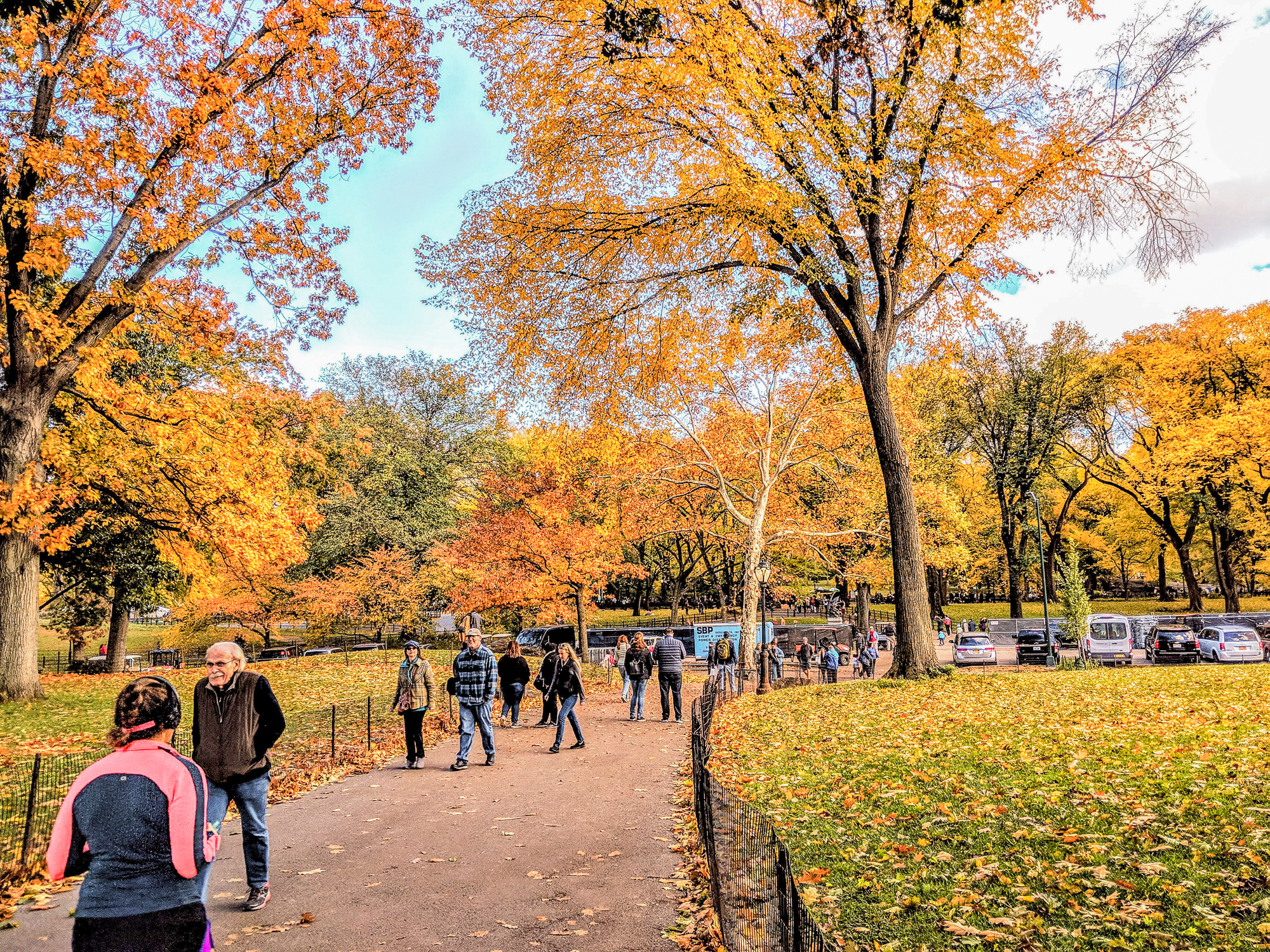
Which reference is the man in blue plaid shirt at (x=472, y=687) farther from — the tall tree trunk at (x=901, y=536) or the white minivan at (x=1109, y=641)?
the white minivan at (x=1109, y=641)

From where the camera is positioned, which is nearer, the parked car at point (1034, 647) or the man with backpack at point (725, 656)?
the man with backpack at point (725, 656)

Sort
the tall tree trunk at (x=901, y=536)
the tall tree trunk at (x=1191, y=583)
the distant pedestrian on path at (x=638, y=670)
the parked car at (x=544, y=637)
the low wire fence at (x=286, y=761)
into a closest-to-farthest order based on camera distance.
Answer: the low wire fence at (x=286, y=761) → the tall tree trunk at (x=901, y=536) → the distant pedestrian on path at (x=638, y=670) → the parked car at (x=544, y=637) → the tall tree trunk at (x=1191, y=583)

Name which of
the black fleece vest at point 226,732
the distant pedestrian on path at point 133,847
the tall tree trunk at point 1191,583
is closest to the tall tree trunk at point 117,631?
the black fleece vest at point 226,732

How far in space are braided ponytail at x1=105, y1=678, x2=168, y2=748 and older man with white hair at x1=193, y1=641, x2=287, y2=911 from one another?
6.43 ft

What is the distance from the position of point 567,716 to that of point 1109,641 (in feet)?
83.3

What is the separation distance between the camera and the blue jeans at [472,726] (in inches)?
423

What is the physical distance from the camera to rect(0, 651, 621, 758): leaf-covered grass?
40.5ft

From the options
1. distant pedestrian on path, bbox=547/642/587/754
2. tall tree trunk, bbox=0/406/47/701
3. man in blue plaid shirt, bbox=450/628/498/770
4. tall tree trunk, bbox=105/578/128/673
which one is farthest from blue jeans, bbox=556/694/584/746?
tall tree trunk, bbox=105/578/128/673

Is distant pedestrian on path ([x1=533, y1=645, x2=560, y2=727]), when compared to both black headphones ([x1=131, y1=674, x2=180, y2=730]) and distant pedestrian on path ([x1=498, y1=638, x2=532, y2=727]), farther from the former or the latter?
black headphones ([x1=131, y1=674, x2=180, y2=730])

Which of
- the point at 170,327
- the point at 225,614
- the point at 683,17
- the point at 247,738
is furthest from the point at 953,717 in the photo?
the point at 225,614

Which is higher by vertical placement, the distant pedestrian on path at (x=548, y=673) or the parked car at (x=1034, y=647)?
the distant pedestrian on path at (x=548, y=673)

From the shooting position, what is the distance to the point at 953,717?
441 inches

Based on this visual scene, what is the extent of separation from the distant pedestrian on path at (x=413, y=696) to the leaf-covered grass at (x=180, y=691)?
12.3 feet

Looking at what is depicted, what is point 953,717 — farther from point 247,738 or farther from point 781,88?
point 781,88
